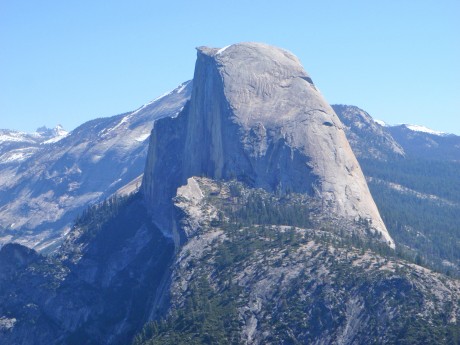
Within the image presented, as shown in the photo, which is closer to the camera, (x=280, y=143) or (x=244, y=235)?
(x=244, y=235)

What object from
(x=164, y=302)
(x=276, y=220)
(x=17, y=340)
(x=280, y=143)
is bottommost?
(x=17, y=340)

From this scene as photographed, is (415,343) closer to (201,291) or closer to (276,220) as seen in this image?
(201,291)

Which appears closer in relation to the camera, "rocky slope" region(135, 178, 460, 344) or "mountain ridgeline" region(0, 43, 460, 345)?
"rocky slope" region(135, 178, 460, 344)

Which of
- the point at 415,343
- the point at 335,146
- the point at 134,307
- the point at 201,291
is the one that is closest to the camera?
the point at 415,343

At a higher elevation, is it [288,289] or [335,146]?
[335,146]

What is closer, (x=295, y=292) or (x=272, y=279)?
(x=295, y=292)

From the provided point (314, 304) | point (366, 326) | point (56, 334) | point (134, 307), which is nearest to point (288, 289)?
point (314, 304)

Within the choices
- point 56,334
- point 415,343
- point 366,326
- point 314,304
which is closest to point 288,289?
point 314,304

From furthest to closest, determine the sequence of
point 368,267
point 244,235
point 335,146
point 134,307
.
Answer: point 335,146
point 134,307
point 244,235
point 368,267

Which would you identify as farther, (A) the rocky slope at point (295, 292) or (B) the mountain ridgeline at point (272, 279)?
(B) the mountain ridgeline at point (272, 279)

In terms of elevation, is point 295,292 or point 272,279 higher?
point 272,279
